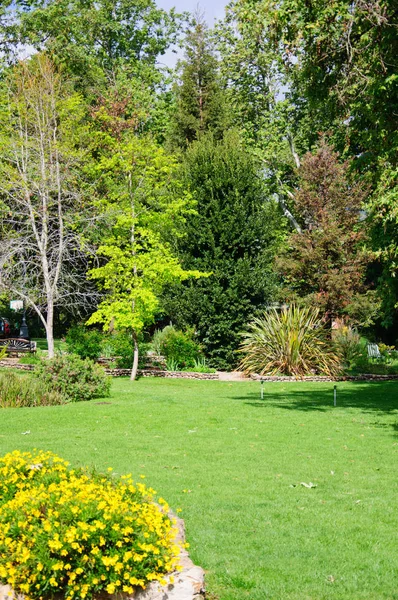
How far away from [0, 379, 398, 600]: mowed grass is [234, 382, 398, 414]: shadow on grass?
65mm

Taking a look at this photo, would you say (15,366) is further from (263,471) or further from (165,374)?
(263,471)

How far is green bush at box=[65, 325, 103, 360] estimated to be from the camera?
23234 millimetres

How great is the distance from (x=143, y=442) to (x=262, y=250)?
594 inches

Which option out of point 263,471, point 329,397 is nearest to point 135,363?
point 329,397

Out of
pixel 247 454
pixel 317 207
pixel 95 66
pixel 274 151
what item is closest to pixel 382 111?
pixel 247 454

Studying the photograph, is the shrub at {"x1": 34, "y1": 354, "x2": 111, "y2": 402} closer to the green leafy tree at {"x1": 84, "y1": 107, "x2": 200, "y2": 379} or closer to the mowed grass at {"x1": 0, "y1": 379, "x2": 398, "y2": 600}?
the mowed grass at {"x1": 0, "y1": 379, "x2": 398, "y2": 600}

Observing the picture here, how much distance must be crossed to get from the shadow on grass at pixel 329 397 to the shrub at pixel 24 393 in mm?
4332

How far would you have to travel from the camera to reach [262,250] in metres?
24.2

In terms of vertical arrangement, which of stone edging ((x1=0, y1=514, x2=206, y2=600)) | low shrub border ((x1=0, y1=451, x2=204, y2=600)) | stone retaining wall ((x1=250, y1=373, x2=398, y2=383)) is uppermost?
stone retaining wall ((x1=250, y1=373, x2=398, y2=383))

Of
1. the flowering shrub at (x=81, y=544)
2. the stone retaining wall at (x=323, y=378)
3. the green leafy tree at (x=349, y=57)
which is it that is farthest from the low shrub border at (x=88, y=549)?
the stone retaining wall at (x=323, y=378)

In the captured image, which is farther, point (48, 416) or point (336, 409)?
point (336, 409)

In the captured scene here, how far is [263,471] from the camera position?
315 inches

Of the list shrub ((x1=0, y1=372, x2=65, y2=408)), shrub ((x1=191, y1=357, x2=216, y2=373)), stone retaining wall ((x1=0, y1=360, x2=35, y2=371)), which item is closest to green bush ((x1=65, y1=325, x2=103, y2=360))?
stone retaining wall ((x1=0, y1=360, x2=35, y2=371))

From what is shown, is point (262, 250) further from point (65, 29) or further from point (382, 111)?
point (65, 29)
